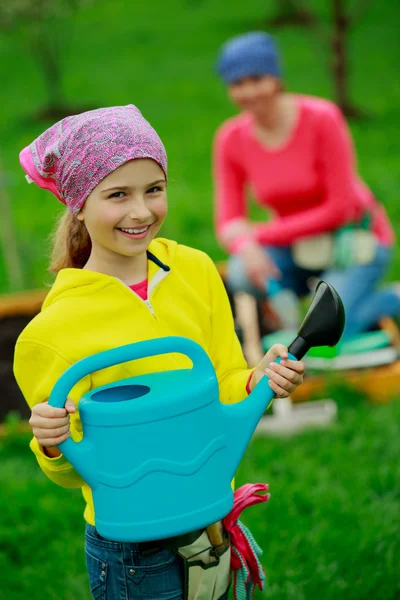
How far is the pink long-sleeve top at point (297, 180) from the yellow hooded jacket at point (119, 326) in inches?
91.5

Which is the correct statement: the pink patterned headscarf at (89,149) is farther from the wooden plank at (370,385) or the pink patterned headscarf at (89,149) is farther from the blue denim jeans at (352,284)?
the blue denim jeans at (352,284)

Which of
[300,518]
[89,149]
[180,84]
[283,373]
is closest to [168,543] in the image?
[283,373]

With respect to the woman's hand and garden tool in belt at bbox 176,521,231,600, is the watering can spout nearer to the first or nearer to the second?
garden tool in belt at bbox 176,521,231,600

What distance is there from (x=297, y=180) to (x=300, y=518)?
72.4 inches

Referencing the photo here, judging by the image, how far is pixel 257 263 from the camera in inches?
169

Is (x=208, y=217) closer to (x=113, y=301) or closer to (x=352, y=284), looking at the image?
Answer: (x=352, y=284)

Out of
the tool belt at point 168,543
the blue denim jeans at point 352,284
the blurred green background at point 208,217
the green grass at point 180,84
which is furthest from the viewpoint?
the green grass at point 180,84

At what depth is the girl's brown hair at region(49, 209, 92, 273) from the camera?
202 centimetres

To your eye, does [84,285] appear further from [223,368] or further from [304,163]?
[304,163]

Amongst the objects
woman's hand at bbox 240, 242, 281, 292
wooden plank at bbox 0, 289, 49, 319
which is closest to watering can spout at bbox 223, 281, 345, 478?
woman's hand at bbox 240, 242, 281, 292

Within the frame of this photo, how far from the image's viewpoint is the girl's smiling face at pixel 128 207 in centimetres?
177

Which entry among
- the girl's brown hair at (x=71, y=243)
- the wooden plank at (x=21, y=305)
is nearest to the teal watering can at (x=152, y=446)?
the girl's brown hair at (x=71, y=243)

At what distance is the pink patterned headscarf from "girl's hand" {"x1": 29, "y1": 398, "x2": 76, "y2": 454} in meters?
0.42

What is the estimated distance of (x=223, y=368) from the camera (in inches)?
79.4
